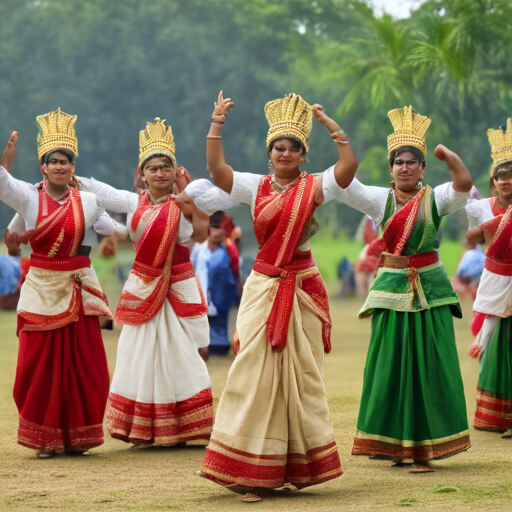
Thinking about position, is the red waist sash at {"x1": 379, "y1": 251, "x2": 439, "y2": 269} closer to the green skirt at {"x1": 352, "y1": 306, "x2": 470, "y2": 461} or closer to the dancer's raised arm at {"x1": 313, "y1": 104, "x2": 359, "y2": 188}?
the green skirt at {"x1": 352, "y1": 306, "x2": 470, "y2": 461}

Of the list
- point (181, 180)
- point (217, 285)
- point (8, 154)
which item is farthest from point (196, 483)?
point (217, 285)

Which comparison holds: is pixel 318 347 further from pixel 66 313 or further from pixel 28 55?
pixel 28 55

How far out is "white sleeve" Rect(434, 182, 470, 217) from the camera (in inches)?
271

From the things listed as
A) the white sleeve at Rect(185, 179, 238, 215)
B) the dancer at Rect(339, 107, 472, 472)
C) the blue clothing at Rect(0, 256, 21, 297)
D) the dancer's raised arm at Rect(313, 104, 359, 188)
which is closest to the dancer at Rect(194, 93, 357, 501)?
the dancer's raised arm at Rect(313, 104, 359, 188)

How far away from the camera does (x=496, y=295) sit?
27.7ft

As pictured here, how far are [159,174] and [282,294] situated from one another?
6.99 ft

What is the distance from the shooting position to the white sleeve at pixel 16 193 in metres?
7.55

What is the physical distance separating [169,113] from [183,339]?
34085 mm

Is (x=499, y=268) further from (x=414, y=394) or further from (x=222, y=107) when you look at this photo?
(x=222, y=107)

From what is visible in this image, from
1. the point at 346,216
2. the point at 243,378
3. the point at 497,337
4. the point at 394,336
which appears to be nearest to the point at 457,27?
the point at 497,337

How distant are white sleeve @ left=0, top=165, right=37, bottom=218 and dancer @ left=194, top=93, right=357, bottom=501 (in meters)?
1.93

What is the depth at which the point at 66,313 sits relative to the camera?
7.71 metres

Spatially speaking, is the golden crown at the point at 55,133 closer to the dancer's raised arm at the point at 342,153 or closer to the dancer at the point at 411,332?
the dancer at the point at 411,332

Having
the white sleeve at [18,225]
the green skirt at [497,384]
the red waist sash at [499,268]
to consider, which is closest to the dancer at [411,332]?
the red waist sash at [499,268]
